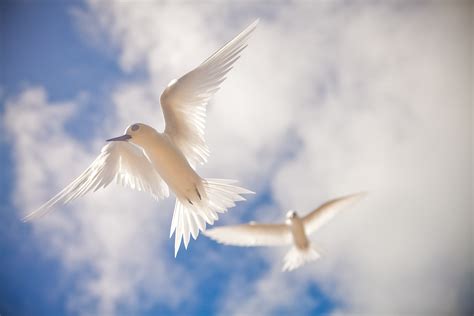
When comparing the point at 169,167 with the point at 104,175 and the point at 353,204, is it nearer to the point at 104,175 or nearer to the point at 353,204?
the point at 104,175

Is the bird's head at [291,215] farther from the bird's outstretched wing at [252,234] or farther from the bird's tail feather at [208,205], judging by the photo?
the bird's tail feather at [208,205]

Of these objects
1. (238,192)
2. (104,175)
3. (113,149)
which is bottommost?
(238,192)

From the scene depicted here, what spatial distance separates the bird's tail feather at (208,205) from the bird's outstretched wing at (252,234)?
1.86 meters

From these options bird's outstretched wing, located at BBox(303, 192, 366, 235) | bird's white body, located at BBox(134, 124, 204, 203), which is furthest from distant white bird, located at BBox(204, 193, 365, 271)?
bird's white body, located at BBox(134, 124, 204, 203)

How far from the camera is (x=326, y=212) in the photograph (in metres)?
7.05

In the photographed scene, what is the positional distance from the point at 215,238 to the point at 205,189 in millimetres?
2282

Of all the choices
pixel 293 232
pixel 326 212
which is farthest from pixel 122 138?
pixel 326 212

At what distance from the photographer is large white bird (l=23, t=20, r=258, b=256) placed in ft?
13.9

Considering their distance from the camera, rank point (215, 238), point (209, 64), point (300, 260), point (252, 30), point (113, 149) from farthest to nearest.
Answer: point (300, 260) → point (215, 238) → point (113, 149) → point (209, 64) → point (252, 30)

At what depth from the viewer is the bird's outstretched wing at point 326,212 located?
6.85 metres

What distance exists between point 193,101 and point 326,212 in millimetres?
3175

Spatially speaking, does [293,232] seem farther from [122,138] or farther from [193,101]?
[122,138]

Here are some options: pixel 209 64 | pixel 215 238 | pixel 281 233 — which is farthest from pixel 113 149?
pixel 281 233

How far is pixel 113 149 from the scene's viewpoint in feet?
15.1
